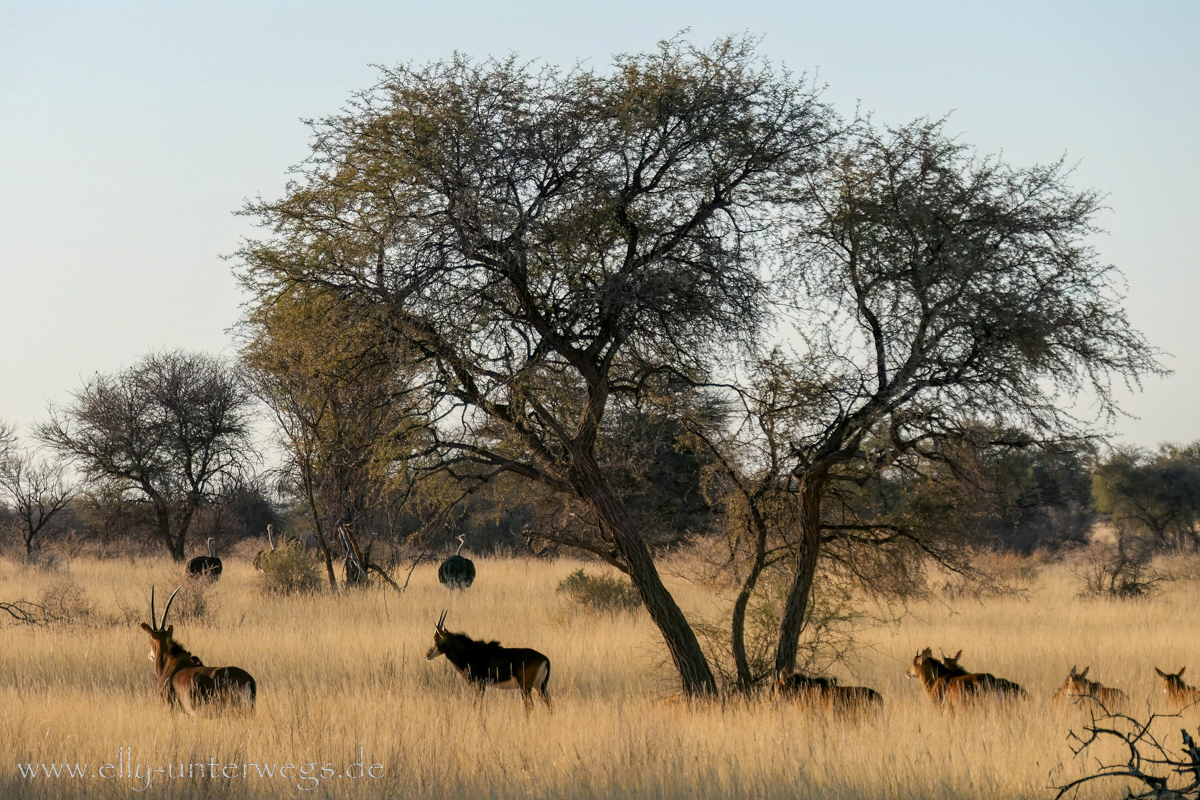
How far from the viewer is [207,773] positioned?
691cm

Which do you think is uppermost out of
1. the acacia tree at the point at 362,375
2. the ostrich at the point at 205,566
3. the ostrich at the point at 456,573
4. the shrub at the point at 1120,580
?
the acacia tree at the point at 362,375

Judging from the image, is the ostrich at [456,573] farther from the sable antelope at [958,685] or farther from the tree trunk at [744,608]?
the sable antelope at [958,685]

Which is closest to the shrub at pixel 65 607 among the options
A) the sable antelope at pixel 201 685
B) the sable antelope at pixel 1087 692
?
the sable antelope at pixel 201 685

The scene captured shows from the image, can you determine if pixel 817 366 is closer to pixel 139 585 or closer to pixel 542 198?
pixel 542 198

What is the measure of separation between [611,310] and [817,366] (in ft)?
6.95

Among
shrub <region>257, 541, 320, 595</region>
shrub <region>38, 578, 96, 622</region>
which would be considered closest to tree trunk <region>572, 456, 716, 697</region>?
shrub <region>38, 578, 96, 622</region>

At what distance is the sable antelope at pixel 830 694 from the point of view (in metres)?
8.88

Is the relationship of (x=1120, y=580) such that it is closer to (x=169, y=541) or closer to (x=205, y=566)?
(x=205, y=566)

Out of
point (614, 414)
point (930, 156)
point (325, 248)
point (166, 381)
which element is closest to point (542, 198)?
point (325, 248)

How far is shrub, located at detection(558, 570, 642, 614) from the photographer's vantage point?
60.6 ft

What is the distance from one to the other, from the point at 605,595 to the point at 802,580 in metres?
8.56

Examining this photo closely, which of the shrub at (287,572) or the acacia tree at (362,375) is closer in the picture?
the acacia tree at (362,375)

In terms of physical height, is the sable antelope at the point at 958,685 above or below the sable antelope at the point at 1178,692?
above

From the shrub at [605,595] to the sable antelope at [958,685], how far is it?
344 inches
